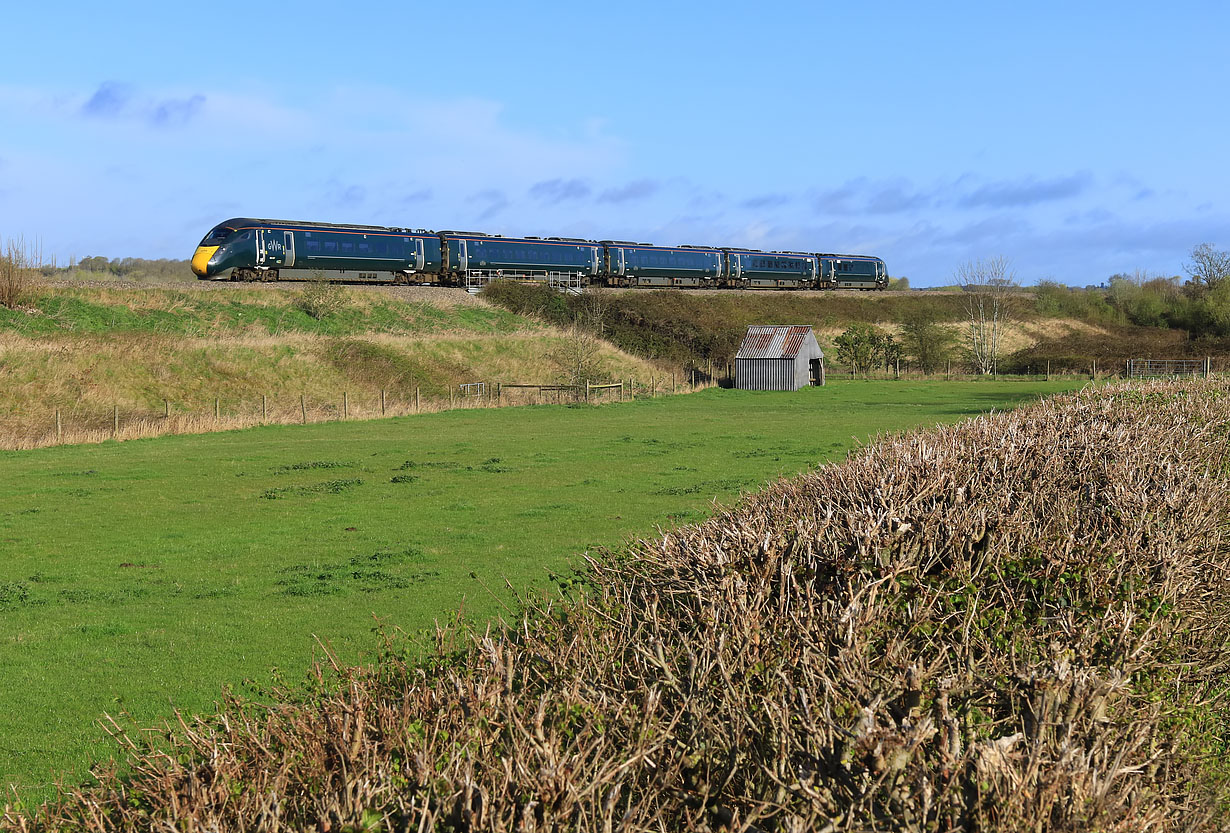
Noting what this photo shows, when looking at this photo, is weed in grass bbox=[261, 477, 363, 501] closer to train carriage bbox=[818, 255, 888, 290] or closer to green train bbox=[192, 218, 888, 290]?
green train bbox=[192, 218, 888, 290]

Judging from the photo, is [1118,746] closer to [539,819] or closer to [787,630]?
[787,630]

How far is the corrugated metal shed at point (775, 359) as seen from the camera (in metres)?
56.7

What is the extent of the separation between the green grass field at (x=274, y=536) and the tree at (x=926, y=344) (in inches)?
1655

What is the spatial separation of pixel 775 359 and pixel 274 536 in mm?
43489

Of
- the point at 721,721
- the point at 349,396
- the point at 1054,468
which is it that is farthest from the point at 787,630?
the point at 349,396

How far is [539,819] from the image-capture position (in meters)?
3.28

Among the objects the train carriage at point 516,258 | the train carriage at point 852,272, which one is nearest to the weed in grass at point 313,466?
the train carriage at point 516,258

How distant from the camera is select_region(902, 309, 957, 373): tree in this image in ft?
243

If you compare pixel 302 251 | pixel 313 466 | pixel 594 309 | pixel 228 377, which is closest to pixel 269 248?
pixel 302 251

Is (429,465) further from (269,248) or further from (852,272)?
(852,272)

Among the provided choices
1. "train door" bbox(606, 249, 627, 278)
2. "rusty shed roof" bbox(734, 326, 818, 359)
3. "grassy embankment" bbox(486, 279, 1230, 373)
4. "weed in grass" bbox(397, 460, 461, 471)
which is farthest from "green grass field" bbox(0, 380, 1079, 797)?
"train door" bbox(606, 249, 627, 278)

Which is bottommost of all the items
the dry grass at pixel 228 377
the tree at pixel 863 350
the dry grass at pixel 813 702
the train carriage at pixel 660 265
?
the dry grass at pixel 813 702

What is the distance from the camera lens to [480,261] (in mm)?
66250

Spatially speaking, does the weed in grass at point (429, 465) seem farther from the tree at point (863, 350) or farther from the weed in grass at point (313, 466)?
the tree at point (863, 350)
